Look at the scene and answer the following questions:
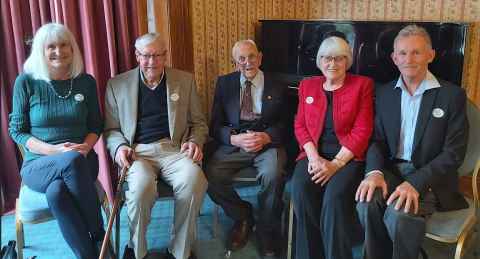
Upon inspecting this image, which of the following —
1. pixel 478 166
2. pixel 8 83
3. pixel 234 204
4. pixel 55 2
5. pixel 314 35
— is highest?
pixel 55 2

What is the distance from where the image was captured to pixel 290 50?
3338 millimetres

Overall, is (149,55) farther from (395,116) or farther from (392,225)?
(392,225)

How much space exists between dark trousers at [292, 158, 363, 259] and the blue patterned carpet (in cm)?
29

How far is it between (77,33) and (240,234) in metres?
1.51

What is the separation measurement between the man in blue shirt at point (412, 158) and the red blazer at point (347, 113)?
75 mm

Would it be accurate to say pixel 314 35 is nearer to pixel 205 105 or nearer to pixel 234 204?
pixel 205 105

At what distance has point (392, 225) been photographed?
6.40 ft

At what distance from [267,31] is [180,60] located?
2.36 ft

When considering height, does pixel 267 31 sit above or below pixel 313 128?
above

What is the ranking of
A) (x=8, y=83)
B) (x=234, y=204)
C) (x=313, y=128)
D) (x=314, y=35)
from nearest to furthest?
(x=313, y=128), (x=234, y=204), (x=8, y=83), (x=314, y=35)

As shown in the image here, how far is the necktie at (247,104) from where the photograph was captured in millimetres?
2668

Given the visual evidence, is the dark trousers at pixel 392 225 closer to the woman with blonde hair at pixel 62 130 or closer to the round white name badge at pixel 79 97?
the woman with blonde hair at pixel 62 130

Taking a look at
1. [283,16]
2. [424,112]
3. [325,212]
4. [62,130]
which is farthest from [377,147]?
[283,16]

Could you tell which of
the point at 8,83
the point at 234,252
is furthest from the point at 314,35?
the point at 8,83
